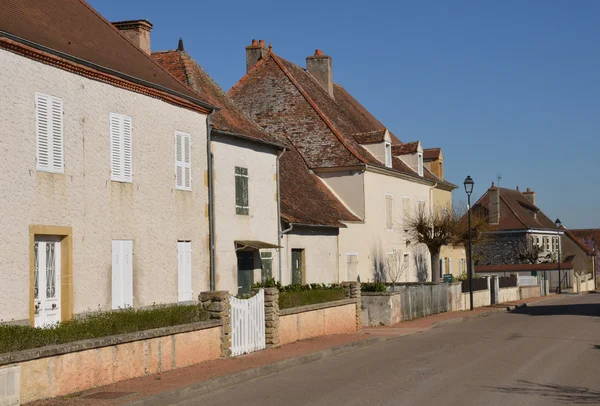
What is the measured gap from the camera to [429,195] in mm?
45500

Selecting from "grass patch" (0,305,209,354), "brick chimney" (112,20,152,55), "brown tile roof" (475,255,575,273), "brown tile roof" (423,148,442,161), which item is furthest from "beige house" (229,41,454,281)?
"brown tile roof" (475,255,575,273)

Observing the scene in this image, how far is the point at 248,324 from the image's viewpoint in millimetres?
18625

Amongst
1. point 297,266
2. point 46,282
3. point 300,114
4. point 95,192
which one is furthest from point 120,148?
point 300,114

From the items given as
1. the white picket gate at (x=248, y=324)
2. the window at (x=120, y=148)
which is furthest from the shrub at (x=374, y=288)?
the window at (x=120, y=148)

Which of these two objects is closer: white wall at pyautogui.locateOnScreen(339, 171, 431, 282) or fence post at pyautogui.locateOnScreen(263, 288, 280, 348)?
fence post at pyautogui.locateOnScreen(263, 288, 280, 348)

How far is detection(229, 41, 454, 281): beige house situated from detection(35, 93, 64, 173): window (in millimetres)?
17679

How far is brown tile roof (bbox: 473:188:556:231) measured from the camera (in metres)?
70.4

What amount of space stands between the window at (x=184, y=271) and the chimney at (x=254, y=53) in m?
20.9

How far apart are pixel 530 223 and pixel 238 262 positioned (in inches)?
2013

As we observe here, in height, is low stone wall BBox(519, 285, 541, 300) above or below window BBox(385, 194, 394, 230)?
below

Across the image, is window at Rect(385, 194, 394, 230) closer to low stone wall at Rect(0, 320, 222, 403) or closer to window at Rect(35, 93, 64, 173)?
low stone wall at Rect(0, 320, 222, 403)

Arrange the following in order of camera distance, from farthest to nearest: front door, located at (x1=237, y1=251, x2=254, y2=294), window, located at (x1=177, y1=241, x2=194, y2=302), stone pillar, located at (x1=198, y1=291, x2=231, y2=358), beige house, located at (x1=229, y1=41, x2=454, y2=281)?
beige house, located at (x1=229, y1=41, x2=454, y2=281)
front door, located at (x1=237, y1=251, x2=254, y2=294)
window, located at (x1=177, y1=241, x2=194, y2=302)
stone pillar, located at (x1=198, y1=291, x2=231, y2=358)

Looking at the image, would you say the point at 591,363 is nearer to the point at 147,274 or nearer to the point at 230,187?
the point at 147,274

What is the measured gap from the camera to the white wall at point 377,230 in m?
35.3
